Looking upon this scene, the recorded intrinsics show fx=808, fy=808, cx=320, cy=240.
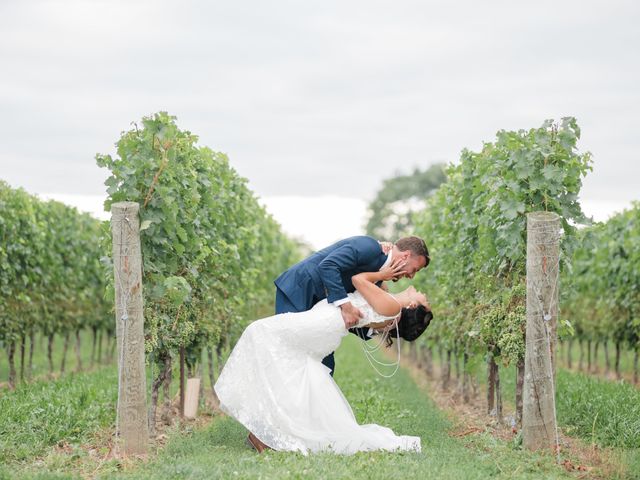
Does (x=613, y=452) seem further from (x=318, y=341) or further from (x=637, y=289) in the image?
(x=637, y=289)

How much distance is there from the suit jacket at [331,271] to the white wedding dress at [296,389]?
0.24 meters

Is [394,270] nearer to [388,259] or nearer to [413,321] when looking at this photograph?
[388,259]

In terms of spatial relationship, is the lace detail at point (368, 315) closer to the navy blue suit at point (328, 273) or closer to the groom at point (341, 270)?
the groom at point (341, 270)

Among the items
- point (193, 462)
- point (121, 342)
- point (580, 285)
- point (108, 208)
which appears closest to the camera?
point (193, 462)

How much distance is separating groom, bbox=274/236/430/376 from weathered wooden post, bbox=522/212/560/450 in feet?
3.21

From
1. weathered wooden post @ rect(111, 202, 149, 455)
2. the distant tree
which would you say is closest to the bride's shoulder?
weathered wooden post @ rect(111, 202, 149, 455)

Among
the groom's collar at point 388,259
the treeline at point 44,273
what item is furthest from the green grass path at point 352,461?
the treeline at point 44,273

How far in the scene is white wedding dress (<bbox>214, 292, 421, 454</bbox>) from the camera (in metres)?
6.97

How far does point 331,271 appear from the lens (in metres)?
7.14

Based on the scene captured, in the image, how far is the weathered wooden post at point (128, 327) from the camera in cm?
691

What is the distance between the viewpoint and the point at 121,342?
689 centimetres

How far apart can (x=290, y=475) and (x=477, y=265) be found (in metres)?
4.31

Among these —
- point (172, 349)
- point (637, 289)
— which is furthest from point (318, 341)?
point (637, 289)

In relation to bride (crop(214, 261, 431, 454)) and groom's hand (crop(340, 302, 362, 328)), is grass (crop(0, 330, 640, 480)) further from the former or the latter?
groom's hand (crop(340, 302, 362, 328))
